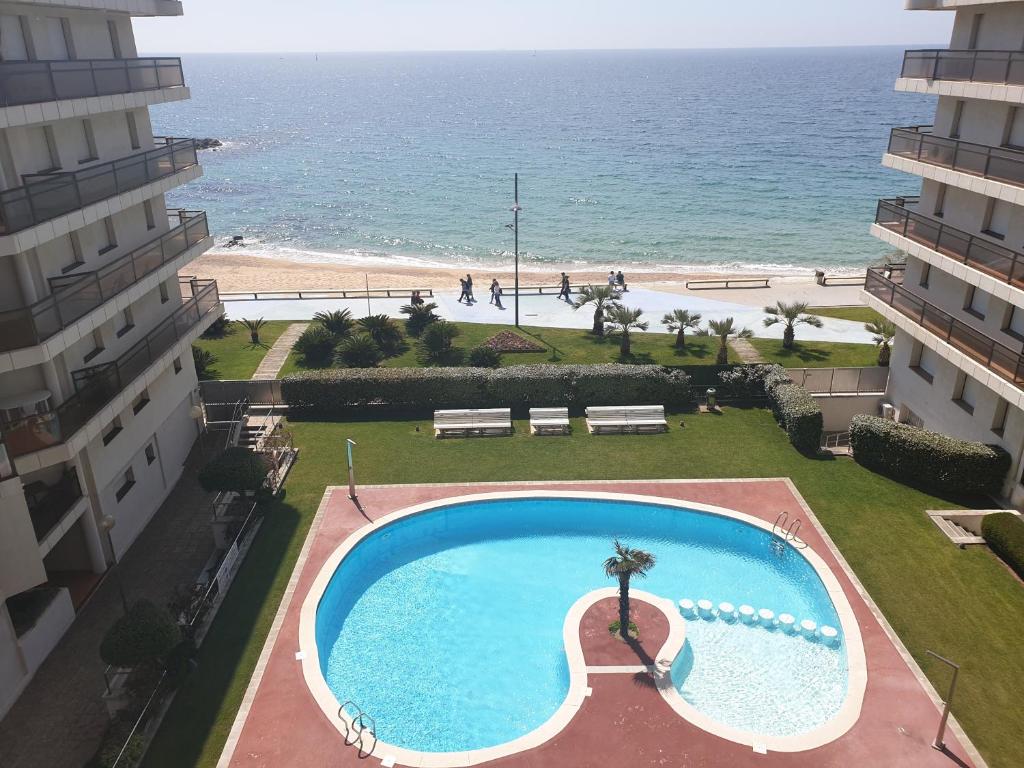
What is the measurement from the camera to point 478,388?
29.6 metres

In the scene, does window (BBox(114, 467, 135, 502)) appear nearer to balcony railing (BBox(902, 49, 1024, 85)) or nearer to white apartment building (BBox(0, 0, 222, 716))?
white apartment building (BBox(0, 0, 222, 716))

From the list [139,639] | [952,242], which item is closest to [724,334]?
[952,242]

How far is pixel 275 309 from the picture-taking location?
41.1m

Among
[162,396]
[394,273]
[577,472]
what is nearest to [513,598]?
[577,472]

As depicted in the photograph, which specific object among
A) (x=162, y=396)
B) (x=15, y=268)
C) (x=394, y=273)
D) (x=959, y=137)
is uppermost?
(x=959, y=137)

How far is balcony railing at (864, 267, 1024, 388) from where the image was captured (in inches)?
811

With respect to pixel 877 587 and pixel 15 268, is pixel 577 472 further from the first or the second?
pixel 15 268

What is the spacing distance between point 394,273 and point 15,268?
139 ft

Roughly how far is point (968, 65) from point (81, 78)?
937 inches

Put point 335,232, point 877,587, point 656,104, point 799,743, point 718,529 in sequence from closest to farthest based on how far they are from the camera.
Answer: point 799,743 → point 877,587 → point 718,529 → point 335,232 → point 656,104

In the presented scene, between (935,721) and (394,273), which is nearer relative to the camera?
(935,721)

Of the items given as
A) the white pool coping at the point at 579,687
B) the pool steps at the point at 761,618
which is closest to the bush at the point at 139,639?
the white pool coping at the point at 579,687

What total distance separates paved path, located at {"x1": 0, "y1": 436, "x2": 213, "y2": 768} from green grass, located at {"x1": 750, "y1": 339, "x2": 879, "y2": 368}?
78.7 feet

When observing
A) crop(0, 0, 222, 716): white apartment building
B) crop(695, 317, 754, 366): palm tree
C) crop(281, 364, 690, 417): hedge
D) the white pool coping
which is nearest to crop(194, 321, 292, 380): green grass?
crop(281, 364, 690, 417): hedge
